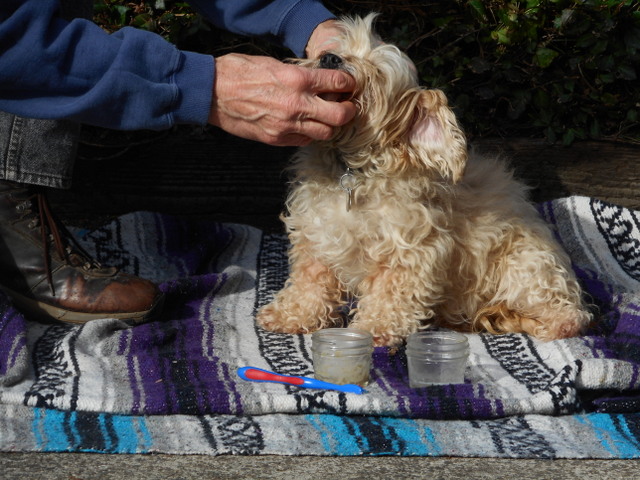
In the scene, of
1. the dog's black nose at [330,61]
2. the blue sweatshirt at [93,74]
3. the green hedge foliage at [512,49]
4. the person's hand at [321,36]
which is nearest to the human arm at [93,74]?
the blue sweatshirt at [93,74]

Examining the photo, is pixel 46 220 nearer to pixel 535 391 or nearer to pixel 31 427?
pixel 31 427

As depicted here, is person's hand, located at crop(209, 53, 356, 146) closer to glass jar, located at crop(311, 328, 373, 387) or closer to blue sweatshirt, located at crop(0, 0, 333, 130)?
blue sweatshirt, located at crop(0, 0, 333, 130)

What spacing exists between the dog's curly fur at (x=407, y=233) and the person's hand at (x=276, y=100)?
0.53 feet

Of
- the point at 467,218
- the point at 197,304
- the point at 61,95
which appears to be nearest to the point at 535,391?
the point at 467,218

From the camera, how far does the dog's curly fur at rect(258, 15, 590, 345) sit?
104 inches

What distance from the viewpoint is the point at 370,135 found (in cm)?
264

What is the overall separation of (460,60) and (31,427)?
8.86ft

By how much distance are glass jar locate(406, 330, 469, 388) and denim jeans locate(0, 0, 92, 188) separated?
4.63 feet

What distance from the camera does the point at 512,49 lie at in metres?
3.91

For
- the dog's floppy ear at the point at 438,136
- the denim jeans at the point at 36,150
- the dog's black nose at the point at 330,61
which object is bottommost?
the denim jeans at the point at 36,150

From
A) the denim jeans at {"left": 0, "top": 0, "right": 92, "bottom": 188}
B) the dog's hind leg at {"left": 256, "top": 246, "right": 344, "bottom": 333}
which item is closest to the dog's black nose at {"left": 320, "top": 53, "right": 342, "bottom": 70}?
the dog's hind leg at {"left": 256, "top": 246, "right": 344, "bottom": 333}

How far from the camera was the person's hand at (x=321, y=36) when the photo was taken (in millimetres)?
2863

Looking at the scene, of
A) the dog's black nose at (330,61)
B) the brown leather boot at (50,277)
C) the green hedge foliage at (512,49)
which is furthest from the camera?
the green hedge foliage at (512,49)

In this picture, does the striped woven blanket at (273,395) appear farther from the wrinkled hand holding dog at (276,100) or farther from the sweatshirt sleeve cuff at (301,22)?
the sweatshirt sleeve cuff at (301,22)
